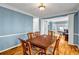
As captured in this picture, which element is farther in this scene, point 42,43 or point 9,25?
point 9,25

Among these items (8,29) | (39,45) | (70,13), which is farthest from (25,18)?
(39,45)

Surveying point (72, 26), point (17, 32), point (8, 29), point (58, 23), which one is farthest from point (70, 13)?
point (58, 23)

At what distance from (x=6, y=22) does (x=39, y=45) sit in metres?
1.68

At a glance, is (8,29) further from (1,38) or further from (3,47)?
(3,47)

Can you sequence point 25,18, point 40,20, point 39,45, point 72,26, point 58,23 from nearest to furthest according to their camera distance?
1. point 39,45
2. point 72,26
3. point 25,18
4. point 40,20
5. point 58,23

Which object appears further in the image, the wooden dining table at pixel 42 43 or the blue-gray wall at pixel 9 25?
the blue-gray wall at pixel 9 25

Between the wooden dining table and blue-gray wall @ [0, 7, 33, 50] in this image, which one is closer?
the wooden dining table

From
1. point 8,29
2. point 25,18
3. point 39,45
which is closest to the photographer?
point 39,45

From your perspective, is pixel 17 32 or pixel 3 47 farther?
pixel 17 32

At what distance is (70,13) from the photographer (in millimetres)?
3979

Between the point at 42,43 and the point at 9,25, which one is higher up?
the point at 9,25

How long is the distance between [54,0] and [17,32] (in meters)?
3.08
